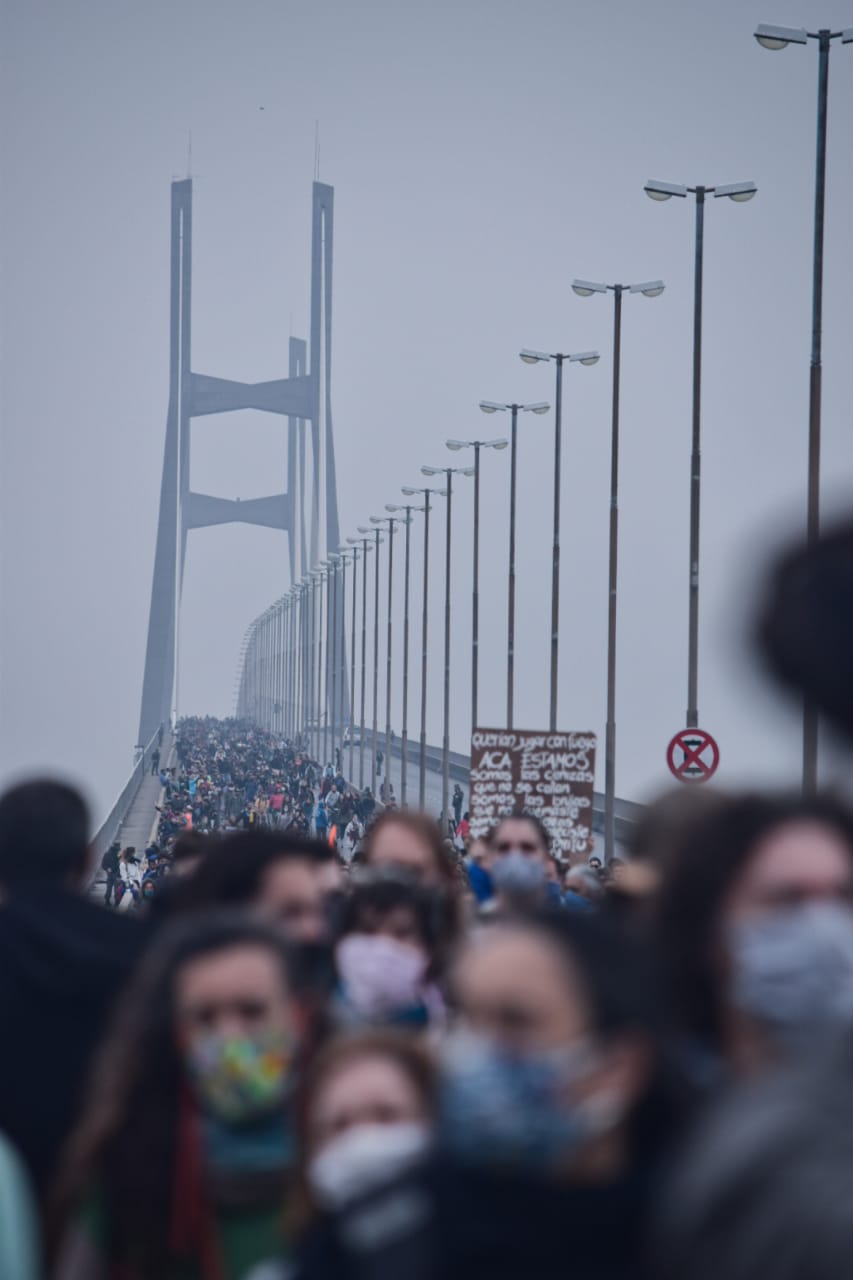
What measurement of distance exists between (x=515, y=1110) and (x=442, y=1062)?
22cm

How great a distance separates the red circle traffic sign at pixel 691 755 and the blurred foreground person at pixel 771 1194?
18962mm

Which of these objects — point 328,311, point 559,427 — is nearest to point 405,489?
point 559,427

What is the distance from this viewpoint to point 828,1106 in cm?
138

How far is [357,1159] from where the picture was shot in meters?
2.46

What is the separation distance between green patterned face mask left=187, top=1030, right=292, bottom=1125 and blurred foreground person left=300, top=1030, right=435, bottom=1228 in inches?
2.2

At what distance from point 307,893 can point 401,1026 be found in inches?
11.6

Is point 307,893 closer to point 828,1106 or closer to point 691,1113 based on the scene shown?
point 691,1113

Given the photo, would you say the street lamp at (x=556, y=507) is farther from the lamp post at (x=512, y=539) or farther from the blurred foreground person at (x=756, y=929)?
the blurred foreground person at (x=756, y=929)

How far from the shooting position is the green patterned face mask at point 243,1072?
2779mm

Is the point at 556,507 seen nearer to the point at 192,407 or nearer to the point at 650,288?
the point at 650,288

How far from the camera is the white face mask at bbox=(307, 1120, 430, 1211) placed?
2.45 metres

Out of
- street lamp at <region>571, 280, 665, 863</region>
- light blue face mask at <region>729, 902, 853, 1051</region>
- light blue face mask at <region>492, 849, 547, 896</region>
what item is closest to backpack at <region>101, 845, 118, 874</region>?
street lamp at <region>571, 280, 665, 863</region>

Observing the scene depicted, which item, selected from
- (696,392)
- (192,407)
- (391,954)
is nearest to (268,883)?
(391,954)

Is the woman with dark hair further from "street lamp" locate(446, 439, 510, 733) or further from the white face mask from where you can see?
"street lamp" locate(446, 439, 510, 733)
